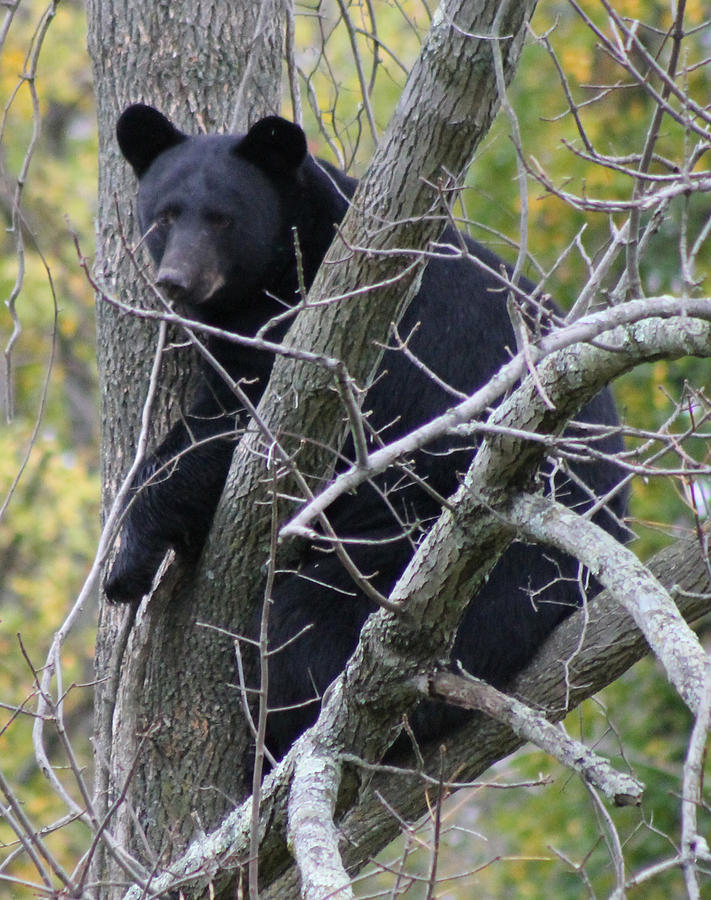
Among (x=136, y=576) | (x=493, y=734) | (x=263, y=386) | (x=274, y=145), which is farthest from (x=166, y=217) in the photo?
(x=493, y=734)

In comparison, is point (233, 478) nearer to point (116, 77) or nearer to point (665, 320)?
point (665, 320)

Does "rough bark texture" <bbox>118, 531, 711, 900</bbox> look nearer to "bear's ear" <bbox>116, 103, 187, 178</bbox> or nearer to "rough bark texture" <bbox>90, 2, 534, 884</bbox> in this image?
"rough bark texture" <bbox>90, 2, 534, 884</bbox>

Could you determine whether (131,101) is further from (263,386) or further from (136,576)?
(136,576)

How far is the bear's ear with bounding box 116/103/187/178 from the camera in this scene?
12.6ft

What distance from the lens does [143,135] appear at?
3951 millimetres

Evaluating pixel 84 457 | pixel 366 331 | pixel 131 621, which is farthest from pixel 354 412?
pixel 84 457

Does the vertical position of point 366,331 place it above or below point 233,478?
above

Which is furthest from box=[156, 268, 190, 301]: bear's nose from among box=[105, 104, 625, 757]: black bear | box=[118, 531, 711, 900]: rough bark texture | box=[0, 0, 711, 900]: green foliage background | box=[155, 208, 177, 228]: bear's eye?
box=[118, 531, 711, 900]: rough bark texture

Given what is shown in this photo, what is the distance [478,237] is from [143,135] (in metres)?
3.77

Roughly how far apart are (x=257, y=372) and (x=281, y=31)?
128 centimetres

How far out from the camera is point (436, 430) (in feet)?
6.47

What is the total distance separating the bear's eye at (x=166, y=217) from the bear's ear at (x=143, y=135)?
0.22 meters

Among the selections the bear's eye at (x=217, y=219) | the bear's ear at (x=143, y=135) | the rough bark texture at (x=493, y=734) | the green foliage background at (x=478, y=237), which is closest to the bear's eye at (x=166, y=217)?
the bear's eye at (x=217, y=219)

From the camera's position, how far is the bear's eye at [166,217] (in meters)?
3.97
